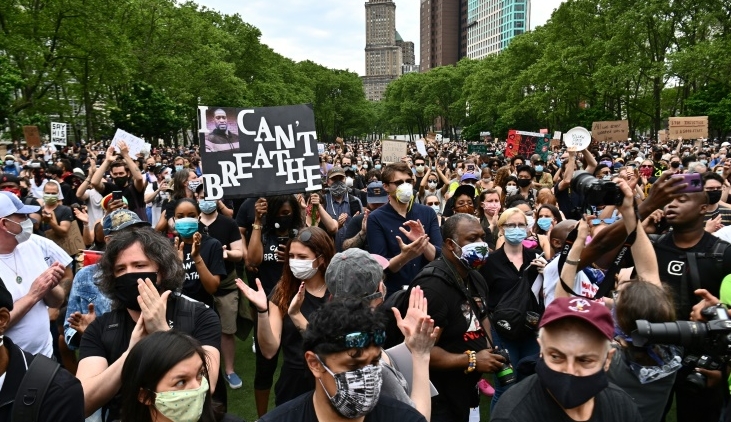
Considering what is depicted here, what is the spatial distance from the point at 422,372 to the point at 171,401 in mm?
1046

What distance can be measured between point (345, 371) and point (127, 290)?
1.31 meters

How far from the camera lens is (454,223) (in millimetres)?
3676

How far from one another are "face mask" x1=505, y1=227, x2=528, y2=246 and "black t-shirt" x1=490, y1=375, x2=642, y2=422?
2316mm

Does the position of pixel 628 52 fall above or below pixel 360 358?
above

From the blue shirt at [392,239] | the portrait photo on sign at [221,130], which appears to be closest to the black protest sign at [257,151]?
the portrait photo on sign at [221,130]

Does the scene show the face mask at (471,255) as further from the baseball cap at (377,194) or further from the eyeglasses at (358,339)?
the baseball cap at (377,194)

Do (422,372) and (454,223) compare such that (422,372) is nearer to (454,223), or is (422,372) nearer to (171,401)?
(171,401)

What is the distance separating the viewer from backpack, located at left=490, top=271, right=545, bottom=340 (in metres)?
4.07

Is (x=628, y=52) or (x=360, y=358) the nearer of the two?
(x=360, y=358)

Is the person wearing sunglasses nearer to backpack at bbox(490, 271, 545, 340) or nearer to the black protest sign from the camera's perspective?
backpack at bbox(490, 271, 545, 340)

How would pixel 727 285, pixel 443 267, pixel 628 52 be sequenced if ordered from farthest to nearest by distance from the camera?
pixel 628 52, pixel 443 267, pixel 727 285

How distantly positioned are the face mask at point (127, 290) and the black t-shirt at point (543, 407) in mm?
1747

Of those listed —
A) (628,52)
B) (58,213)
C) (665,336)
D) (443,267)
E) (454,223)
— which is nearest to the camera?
(665,336)

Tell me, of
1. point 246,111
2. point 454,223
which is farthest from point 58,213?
point 454,223
